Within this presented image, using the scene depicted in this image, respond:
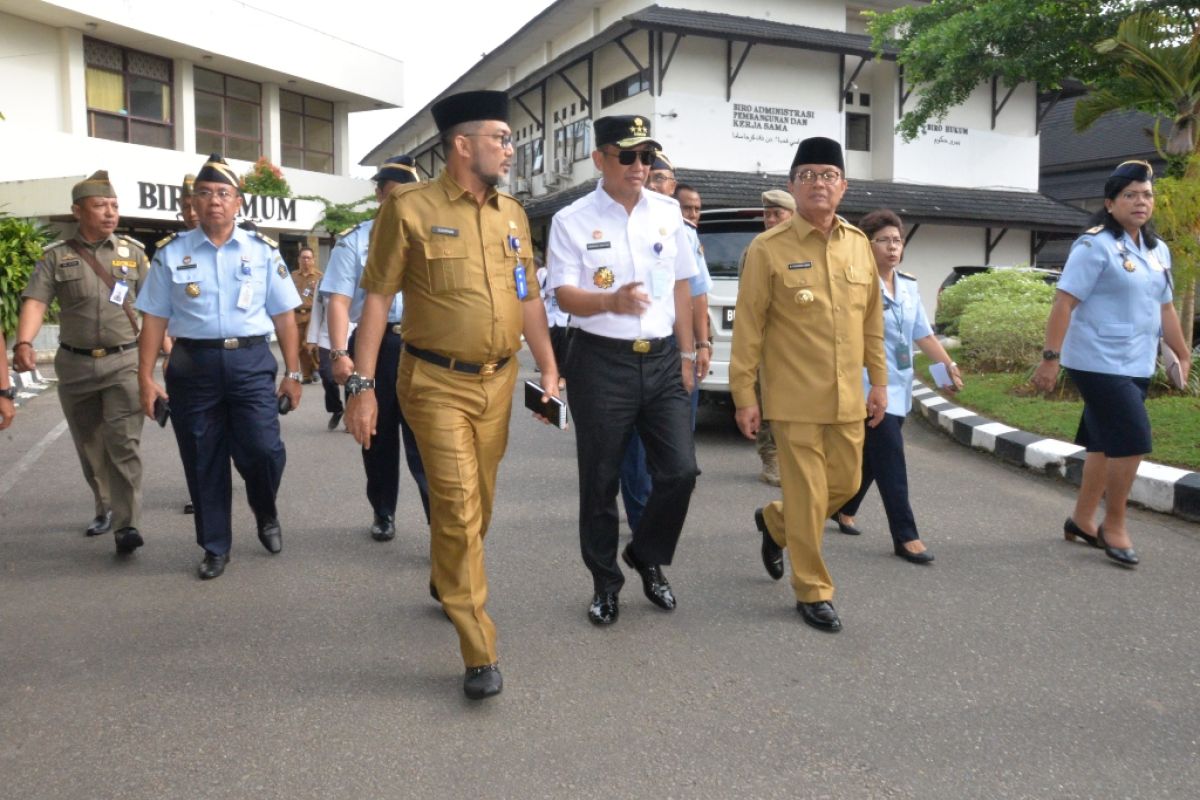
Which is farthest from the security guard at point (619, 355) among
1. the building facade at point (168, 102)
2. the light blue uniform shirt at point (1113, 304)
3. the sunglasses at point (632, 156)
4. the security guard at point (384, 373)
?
the building facade at point (168, 102)

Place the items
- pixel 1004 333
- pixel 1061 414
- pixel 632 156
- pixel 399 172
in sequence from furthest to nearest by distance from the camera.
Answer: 1. pixel 1004 333
2. pixel 1061 414
3. pixel 399 172
4. pixel 632 156

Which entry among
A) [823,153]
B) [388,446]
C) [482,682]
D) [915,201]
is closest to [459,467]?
[482,682]

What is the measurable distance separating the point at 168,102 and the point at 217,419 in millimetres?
25582

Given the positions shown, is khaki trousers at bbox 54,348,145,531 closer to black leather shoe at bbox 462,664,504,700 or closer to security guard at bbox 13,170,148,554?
security guard at bbox 13,170,148,554

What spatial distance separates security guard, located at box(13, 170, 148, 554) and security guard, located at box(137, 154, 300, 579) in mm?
529

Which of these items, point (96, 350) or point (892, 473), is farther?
point (96, 350)

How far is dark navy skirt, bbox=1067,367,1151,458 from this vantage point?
518 cm

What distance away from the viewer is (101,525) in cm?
607

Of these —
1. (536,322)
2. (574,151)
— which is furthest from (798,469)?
(574,151)

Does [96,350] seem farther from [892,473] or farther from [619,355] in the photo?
[892,473]

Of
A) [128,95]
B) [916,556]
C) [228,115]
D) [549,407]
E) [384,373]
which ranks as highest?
[228,115]

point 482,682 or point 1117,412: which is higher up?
point 1117,412

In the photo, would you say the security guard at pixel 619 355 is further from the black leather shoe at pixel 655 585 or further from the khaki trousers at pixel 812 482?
the khaki trousers at pixel 812 482

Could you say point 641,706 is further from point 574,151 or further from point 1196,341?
point 574,151
